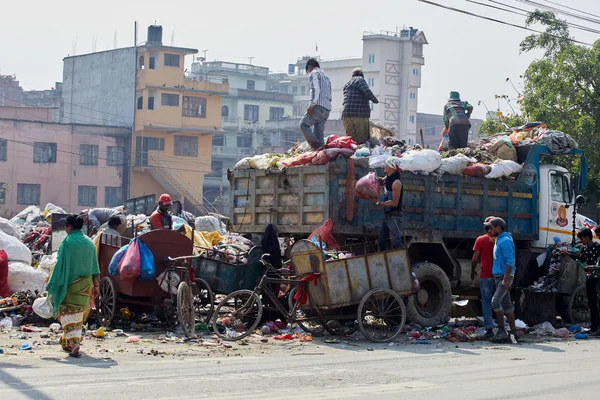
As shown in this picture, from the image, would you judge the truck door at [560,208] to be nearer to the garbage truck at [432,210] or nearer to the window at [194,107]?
the garbage truck at [432,210]

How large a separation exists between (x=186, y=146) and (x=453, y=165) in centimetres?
5208

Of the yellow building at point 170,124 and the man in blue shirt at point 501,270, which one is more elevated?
the yellow building at point 170,124

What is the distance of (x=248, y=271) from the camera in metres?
13.5

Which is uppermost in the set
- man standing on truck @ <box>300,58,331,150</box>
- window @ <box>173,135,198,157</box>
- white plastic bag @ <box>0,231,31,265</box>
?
window @ <box>173,135,198,157</box>

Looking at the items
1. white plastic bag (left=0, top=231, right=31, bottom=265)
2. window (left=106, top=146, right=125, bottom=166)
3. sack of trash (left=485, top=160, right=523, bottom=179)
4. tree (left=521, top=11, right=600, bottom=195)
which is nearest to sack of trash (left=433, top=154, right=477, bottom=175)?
sack of trash (left=485, top=160, right=523, bottom=179)

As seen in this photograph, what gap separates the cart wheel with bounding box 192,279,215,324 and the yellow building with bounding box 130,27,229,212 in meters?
47.8

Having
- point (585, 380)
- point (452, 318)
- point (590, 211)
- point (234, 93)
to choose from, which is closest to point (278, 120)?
point (234, 93)

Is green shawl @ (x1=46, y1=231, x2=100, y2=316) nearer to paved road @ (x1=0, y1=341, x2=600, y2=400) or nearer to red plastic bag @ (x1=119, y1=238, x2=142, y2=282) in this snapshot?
paved road @ (x1=0, y1=341, x2=600, y2=400)

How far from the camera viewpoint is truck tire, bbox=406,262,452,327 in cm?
1365

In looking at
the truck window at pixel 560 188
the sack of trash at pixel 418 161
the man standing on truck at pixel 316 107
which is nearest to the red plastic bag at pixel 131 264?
the man standing on truck at pixel 316 107

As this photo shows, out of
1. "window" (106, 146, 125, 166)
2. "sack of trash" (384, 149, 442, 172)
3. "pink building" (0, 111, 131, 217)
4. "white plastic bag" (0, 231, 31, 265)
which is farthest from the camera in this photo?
"window" (106, 146, 125, 166)

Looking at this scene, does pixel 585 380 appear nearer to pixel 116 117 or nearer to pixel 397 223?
pixel 397 223

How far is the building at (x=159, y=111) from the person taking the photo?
2443 inches

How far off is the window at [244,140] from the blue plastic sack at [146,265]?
71.1 metres
